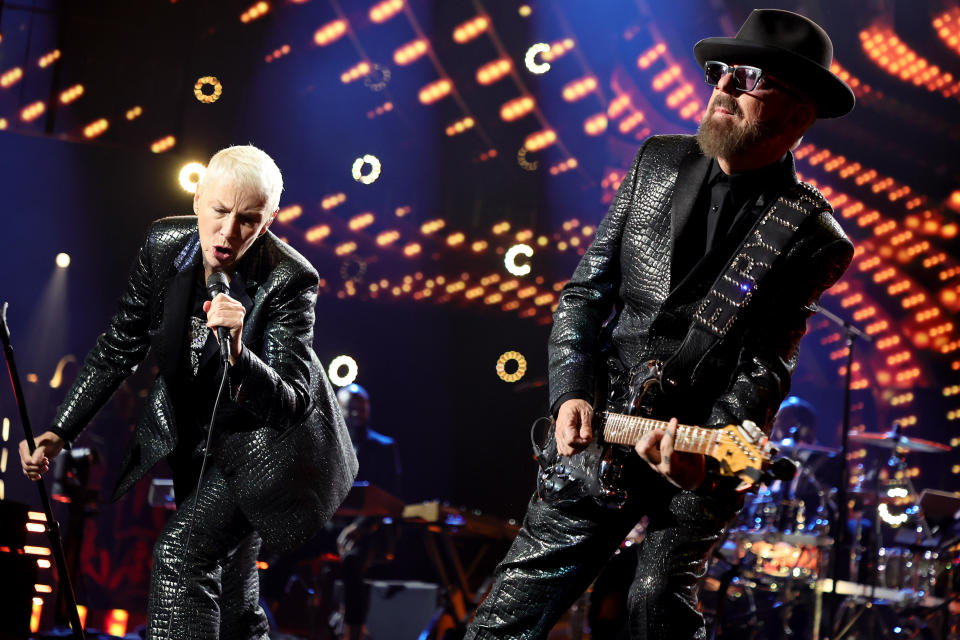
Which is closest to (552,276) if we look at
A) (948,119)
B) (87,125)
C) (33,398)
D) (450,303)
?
(450,303)

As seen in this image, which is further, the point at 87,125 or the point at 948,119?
the point at 948,119

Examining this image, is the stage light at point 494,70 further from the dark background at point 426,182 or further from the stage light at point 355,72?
the stage light at point 355,72

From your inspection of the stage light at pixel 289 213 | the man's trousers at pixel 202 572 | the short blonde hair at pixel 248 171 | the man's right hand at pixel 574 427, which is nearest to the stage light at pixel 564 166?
the stage light at pixel 289 213

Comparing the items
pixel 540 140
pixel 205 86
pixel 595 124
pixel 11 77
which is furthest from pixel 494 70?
pixel 11 77

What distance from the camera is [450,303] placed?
12.7m

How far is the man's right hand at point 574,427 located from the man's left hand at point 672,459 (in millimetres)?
203

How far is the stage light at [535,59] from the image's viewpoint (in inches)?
421

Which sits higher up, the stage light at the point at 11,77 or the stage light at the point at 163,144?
the stage light at the point at 11,77

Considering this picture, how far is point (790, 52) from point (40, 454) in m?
2.92

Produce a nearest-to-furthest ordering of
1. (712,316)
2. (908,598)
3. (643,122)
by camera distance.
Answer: (712,316) < (908,598) < (643,122)

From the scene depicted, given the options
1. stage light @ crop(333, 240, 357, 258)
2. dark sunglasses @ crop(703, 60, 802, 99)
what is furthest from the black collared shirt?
stage light @ crop(333, 240, 357, 258)

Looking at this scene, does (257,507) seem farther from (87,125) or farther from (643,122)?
(643,122)

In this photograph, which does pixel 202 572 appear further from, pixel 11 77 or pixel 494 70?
pixel 494 70

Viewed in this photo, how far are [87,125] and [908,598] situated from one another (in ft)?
29.9
